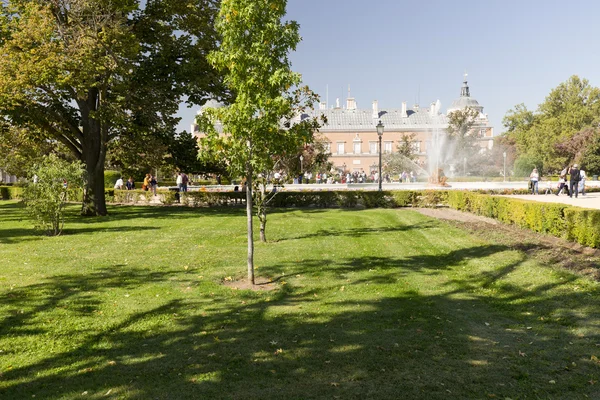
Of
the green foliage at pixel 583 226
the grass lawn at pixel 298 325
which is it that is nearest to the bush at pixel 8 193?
the grass lawn at pixel 298 325

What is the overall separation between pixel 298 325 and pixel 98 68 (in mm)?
14314

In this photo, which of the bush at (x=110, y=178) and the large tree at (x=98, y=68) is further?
the bush at (x=110, y=178)

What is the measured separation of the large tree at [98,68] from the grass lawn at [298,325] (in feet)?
26.0

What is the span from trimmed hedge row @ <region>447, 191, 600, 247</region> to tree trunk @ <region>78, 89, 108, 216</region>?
50.0ft

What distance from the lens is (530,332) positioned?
6047mm

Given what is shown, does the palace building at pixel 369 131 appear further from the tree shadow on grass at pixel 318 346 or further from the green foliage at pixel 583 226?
the tree shadow on grass at pixel 318 346

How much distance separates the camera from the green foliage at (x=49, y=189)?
Result: 13922 millimetres

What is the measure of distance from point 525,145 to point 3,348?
7600 centimetres

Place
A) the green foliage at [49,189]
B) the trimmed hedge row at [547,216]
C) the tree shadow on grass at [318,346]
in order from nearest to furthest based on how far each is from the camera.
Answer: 1. the tree shadow on grass at [318,346]
2. the trimmed hedge row at [547,216]
3. the green foliage at [49,189]

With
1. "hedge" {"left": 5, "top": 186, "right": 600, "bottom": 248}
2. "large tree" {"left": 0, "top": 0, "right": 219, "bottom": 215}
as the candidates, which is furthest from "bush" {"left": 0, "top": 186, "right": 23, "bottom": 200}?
"large tree" {"left": 0, "top": 0, "right": 219, "bottom": 215}

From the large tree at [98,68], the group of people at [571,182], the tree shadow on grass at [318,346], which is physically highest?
the large tree at [98,68]

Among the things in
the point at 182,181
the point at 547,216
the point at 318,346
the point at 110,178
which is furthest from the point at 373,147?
the point at 318,346

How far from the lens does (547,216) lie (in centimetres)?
1331

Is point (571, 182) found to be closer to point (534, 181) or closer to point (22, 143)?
point (534, 181)
